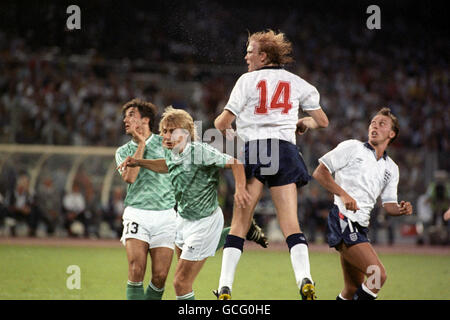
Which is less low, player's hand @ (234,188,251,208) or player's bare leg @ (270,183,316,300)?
player's hand @ (234,188,251,208)

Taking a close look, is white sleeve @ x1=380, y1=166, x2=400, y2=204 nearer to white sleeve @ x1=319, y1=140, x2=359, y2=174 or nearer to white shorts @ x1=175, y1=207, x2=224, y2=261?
white sleeve @ x1=319, y1=140, x2=359, y2=174

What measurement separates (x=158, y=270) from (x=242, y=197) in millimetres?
1514

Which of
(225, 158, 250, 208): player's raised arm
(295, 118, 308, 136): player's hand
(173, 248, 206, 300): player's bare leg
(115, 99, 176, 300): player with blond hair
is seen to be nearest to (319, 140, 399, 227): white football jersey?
(295, 118, 308, 136): player's hand

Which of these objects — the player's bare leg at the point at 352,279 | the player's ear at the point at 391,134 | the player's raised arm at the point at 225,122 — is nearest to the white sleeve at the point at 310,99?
the player's raised arm at the point at 225,122

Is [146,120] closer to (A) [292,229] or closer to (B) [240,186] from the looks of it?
(B) [240,186]

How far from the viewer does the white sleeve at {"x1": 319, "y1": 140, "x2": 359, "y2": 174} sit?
620 centimetres

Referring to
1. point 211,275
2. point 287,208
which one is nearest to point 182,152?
point 287,208

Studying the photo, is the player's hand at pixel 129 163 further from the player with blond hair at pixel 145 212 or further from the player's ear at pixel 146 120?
the player's ear at pixel 146 120

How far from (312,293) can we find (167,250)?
1.84 meters

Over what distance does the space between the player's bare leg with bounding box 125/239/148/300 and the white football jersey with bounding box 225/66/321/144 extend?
1593 mm

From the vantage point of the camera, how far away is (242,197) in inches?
215

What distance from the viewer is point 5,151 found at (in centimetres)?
1684

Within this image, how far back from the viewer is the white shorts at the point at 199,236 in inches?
232

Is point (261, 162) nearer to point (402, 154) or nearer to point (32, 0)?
point (402, 154)
